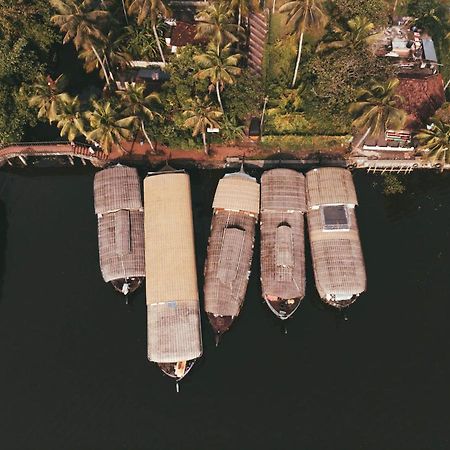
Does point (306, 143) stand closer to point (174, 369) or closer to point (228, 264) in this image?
point (228, 264)

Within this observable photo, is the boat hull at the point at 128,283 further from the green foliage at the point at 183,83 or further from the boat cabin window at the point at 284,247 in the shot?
the green foliage at the point at 183,83

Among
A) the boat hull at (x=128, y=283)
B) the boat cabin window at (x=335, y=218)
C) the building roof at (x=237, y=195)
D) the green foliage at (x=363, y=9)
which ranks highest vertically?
the green foliage at (x=363, y=9)

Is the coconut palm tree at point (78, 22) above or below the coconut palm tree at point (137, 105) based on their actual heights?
above

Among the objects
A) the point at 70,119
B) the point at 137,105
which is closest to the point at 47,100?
the point at 70,119

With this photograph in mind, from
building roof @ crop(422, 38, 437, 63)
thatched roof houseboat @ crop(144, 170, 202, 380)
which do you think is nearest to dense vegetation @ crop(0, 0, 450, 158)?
building roof @ crop(422, 38, 437, 63)

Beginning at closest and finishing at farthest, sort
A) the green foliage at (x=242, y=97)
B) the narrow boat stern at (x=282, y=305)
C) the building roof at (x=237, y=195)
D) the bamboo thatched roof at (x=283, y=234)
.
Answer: the narrow boat stern at (x=282, y=305) → the bamboo thatched roof at (x=283, y=234) → the building roof at (x=237, y=195) → the green foliage at (x=242, y=97)

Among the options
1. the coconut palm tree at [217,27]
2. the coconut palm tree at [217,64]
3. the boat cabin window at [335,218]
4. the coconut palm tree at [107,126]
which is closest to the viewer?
the coconut palm tree at [107,126]

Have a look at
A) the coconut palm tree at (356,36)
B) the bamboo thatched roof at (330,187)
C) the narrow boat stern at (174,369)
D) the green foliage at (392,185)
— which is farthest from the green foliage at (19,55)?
the green foliage at (392,185)

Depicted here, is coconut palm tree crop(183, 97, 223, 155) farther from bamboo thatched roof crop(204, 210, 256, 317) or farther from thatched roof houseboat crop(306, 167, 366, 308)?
thatched roof houseboat crop(306, 167, 366, 308)
